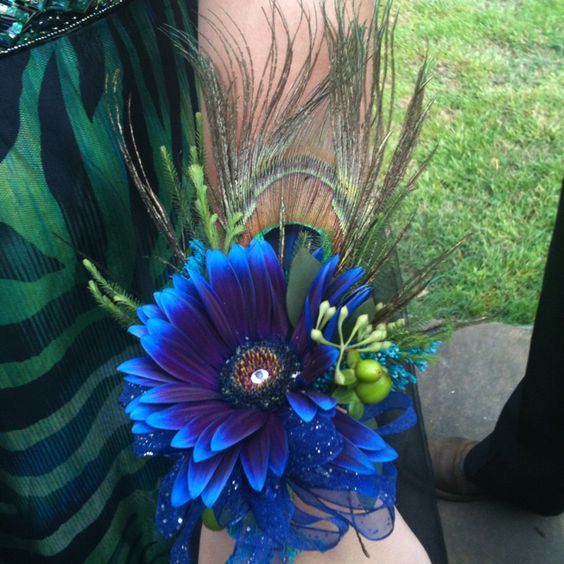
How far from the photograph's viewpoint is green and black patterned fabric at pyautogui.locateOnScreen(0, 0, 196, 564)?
0.60 metres

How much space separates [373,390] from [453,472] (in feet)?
4.19

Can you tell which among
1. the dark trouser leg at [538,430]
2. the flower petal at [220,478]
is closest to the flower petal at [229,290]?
the flower petal at [220,478]

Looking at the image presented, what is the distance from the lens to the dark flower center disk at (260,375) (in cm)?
52

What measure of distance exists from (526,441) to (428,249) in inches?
35.9

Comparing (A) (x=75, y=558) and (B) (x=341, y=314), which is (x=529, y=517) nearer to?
(A) (x=75, y=558)

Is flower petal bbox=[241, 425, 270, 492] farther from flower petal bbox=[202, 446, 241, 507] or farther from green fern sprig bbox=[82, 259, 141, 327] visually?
green fern sprig bbox=[82, 259, 141, 327]

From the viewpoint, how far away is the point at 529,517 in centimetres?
165

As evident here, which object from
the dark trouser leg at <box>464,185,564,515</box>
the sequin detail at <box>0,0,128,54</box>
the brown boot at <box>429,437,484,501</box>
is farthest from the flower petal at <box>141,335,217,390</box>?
the brown boot at <box>429,437,484,501</box>

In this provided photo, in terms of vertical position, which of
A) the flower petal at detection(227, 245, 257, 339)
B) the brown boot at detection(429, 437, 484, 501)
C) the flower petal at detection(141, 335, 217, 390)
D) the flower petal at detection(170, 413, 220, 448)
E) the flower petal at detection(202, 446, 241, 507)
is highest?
the flower petal at detection(227, 245, 257, 339)

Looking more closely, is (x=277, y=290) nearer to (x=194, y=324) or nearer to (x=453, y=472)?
(x=194, y=324)

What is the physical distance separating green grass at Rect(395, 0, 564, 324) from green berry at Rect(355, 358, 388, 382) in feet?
4.43

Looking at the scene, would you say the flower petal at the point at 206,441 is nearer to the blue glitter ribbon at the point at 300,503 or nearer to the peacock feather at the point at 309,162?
the blue glitter ribbon at the point at 300,503

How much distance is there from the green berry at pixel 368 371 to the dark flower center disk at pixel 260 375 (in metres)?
0.05

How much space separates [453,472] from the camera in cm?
166
